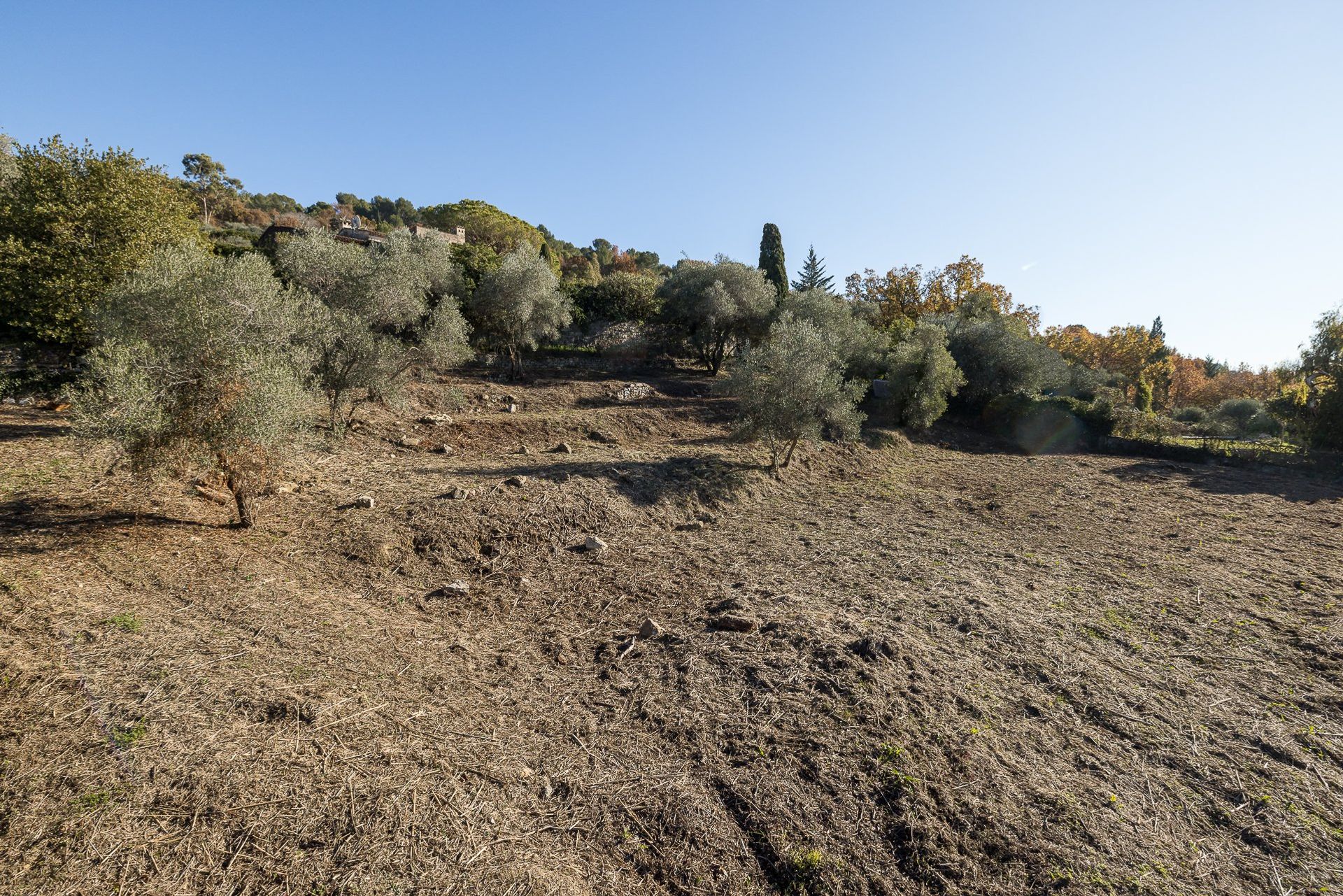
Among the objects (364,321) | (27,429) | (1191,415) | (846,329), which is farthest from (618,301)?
(1191,415)

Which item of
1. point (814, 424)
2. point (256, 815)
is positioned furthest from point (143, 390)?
point (814, 424)

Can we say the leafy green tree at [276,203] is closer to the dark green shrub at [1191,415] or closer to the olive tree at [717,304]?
the olive tree at [717,304]

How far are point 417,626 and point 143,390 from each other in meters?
4.90

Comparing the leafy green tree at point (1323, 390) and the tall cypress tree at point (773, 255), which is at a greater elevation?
the tall cypress tree at point (773, 255)

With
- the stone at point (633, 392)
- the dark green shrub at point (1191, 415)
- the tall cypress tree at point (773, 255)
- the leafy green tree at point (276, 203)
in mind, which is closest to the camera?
the stone at point (633, 392)

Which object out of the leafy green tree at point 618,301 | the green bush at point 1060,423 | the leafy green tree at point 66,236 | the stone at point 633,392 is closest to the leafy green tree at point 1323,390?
the green bush at point 1060,423

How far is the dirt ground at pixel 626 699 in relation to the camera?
14.4 ft

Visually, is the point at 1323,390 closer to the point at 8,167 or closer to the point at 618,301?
the point at 618,301

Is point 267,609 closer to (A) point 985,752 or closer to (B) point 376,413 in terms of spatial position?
(A) point 985,752

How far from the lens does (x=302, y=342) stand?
12953 millimetres

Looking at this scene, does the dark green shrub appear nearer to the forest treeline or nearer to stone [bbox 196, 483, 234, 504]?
the forest treeline

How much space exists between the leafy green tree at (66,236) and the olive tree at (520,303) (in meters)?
10.3

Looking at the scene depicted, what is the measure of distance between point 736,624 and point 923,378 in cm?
1919

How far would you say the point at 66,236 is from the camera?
15.2 metres
